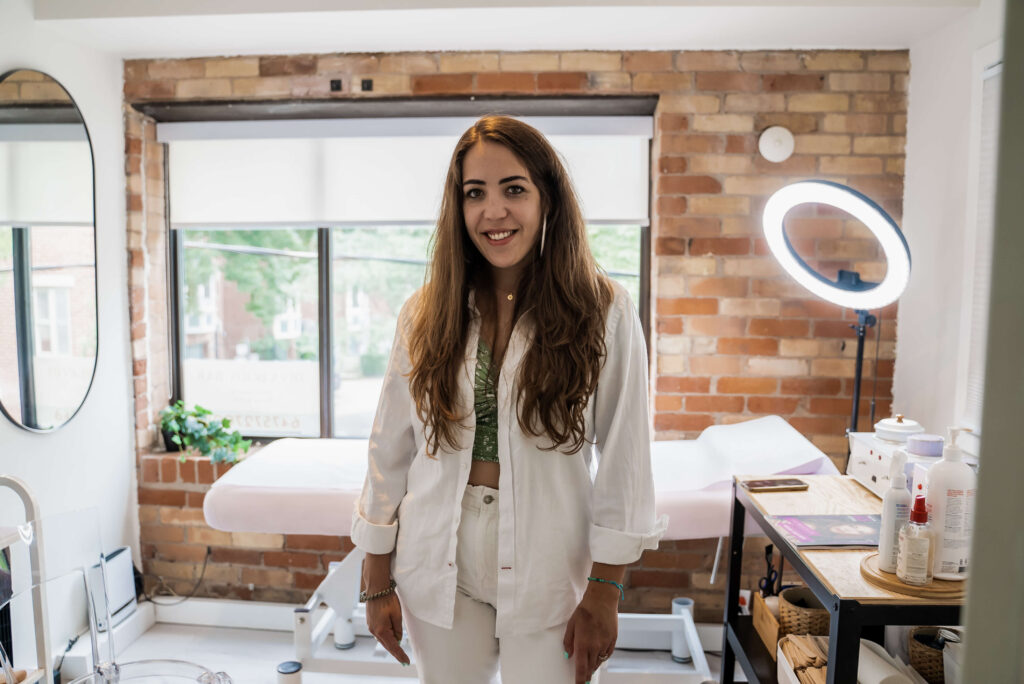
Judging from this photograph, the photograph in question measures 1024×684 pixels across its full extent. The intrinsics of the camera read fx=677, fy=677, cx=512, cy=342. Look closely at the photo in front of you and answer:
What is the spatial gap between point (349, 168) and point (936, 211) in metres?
2.14

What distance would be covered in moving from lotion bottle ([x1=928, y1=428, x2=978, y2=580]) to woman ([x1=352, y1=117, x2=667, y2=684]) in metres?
0.51

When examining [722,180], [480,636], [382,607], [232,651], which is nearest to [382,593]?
[382,607]

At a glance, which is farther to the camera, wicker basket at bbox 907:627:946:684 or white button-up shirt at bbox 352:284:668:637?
wicker basket at bbox 907:627:946:684

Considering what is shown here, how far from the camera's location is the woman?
3.85 feet

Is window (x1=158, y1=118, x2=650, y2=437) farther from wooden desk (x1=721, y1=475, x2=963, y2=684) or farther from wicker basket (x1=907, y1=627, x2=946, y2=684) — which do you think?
wicker basket (x1=907, y1=627, x2=946, y2=684)

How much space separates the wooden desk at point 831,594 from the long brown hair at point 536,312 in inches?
21.3

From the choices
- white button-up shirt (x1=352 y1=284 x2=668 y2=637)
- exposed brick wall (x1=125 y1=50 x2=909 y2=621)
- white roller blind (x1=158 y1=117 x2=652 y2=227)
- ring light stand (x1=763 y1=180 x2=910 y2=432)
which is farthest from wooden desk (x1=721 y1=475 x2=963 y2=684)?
white roller blind (x1=158 y1=117 x2=652 y2=227)

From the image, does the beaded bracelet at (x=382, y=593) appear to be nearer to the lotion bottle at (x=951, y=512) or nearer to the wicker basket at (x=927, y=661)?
the lotion bottle at (x=951, y=512)

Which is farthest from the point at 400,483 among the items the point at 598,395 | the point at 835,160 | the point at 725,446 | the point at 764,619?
the point at 835,160

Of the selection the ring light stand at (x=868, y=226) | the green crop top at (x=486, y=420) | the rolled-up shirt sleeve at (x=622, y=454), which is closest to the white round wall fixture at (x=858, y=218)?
the ring light stand at (x=868, y=226)

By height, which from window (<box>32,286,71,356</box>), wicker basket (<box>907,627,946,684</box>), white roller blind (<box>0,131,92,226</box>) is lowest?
wicker basket (<box>907,627,946,684</box>)

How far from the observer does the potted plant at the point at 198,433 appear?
2789mm

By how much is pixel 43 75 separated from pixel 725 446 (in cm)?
255

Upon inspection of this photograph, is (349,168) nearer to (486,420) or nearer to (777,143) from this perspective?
(777,143)
